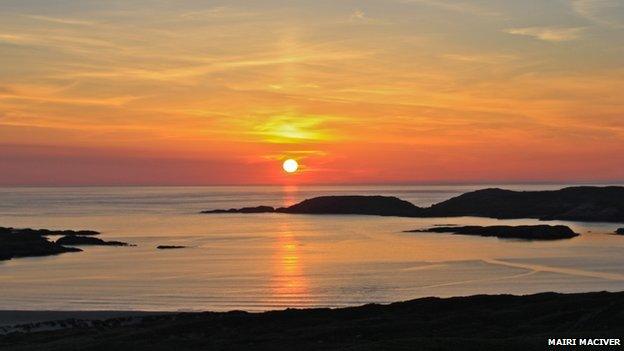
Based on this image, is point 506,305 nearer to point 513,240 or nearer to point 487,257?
point 487,257

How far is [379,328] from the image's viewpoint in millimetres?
39438

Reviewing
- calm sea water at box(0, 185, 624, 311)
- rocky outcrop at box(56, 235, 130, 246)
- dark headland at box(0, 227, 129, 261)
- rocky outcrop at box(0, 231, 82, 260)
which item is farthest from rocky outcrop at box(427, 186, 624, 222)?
rocky outcrop at box(0, 231, 82, 260)

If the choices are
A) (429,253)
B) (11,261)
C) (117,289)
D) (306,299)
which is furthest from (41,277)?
(429,253)

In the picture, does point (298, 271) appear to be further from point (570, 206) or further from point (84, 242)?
point (570, 206)

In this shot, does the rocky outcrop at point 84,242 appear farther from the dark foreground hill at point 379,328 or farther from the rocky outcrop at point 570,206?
the rocky outcrop at point 570,206

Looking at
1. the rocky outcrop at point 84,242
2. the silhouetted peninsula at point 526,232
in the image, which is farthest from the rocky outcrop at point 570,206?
the rocky outcrop at point 84,242

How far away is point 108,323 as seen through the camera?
156 feet

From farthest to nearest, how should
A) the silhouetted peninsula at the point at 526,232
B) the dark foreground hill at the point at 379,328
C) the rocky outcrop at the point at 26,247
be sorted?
the silhouetted peninsula at the point at 526,232, the rocky outcrop at the point at 26,247, the dark foreground hill at the point at 379,328

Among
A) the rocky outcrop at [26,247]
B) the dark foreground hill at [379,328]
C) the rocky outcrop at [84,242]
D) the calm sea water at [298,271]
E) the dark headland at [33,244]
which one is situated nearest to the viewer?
the dark foreground hill at [379,328]

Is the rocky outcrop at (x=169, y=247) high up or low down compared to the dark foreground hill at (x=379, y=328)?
up

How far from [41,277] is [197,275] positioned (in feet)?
55.2

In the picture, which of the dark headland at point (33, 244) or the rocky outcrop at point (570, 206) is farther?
the rocky outcrop at point (570, 206)

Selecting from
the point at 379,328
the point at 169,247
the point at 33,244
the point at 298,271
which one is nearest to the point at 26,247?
the point at 33,244

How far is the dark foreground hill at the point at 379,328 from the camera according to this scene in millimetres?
33406
